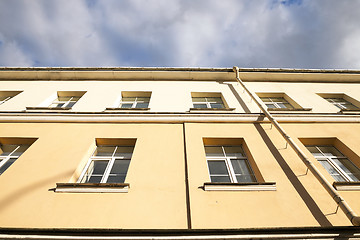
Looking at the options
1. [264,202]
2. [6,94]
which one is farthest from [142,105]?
[6,94]

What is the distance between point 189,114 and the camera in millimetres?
5785

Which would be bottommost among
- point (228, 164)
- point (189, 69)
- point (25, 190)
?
point (25, 190)

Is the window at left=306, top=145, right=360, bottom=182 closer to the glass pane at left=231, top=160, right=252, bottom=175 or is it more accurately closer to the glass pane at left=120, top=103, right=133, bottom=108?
the glass pane at left=231, top=160, right=252, bottom=175

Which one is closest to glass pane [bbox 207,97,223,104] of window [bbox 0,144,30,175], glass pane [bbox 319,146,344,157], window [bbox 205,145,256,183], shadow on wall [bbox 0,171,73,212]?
window [bbox 205,145,256,183]

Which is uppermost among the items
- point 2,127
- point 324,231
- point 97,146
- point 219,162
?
point 2,127

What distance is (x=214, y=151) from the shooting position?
5145mm

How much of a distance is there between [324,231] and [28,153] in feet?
20.9

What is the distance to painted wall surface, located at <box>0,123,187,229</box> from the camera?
3111 mm

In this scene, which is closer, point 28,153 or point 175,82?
point 28,153

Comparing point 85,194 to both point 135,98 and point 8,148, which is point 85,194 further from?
point 135,98

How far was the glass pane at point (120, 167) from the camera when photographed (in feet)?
14.4

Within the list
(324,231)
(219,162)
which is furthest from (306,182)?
(219,162)

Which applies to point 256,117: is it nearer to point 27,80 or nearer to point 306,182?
point 306,182

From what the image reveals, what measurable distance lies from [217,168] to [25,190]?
4.21m
